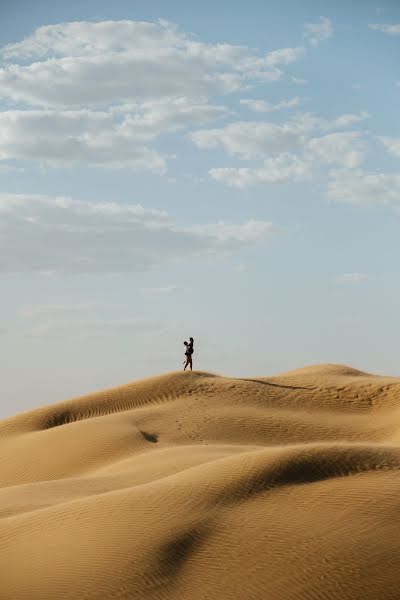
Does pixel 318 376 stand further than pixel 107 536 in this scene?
Yes

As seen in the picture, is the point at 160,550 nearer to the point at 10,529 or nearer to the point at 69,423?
the point at 10,529

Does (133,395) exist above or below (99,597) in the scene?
above

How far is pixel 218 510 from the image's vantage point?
47.0ft

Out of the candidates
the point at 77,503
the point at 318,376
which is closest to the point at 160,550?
the point at 77,503

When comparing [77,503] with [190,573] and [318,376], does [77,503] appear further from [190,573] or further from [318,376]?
[318,376]

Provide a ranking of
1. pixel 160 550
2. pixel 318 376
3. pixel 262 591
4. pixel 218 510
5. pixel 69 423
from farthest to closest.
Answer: pixel 318 376 → pixel 69 423 → pixel 218 510 → pixel 160 550 → pixel 262 591

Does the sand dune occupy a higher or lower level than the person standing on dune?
lower

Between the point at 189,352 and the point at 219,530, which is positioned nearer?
the point at 219,530

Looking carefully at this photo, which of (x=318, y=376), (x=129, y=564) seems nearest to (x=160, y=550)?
(x=129, y=564)

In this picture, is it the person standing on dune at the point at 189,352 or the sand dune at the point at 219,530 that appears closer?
the sand dune at the point at 219,530

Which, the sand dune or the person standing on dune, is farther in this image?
the person standing on dune

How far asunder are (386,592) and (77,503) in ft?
18.1

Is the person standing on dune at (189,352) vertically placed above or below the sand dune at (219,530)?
above

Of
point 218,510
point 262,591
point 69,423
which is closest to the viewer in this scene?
point 262,591
